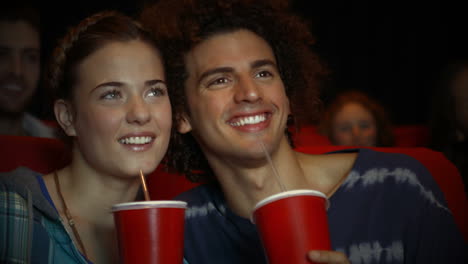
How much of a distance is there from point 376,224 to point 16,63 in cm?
241

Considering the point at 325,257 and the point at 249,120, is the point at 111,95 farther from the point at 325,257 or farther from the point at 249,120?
the point at 325,257

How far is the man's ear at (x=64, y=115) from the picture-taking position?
6.99 feet

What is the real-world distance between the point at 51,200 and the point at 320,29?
4.00m

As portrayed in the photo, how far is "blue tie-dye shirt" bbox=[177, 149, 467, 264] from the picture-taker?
2.00 metres

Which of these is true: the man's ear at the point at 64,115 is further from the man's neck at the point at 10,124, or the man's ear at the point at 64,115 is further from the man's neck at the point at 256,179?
the man's neck at the point at 10,124

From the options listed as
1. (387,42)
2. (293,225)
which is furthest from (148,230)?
(387,42)

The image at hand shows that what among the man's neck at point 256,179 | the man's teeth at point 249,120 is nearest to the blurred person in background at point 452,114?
the man's neck at point 256,179

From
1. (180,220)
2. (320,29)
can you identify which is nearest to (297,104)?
(180,220)

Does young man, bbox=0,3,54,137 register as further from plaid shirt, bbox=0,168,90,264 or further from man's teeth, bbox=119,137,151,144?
man's teeth, bbox=119,137,151,144

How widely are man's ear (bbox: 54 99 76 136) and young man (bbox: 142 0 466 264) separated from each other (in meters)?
0.46

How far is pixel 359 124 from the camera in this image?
4.73 meters

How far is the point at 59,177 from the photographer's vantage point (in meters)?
2.14

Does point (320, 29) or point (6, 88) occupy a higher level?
point (320, 29)

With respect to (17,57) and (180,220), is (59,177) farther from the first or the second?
(17,57)
